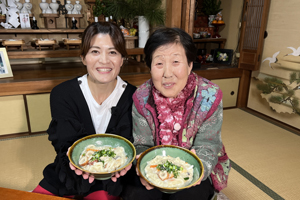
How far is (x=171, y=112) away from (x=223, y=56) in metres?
2.94

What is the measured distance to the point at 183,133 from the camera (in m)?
1.36

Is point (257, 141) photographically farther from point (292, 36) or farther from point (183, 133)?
point (183, 133)

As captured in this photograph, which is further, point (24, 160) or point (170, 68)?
point (24, 160)

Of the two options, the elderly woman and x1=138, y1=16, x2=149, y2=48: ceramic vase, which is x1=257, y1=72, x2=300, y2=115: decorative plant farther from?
the elderly woman

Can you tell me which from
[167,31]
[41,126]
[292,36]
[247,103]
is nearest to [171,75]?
[167,31]

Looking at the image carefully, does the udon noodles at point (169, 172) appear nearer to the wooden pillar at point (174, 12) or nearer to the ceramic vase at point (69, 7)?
the wooden pillar at point (174, 12)

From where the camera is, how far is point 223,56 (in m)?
3.98

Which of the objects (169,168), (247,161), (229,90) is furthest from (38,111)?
(229,90)

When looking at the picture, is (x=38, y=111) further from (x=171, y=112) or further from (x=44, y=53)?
(x=171, y=112)

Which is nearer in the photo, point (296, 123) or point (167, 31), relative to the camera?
point (167, 31)

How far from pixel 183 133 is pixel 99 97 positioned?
26.6 inches

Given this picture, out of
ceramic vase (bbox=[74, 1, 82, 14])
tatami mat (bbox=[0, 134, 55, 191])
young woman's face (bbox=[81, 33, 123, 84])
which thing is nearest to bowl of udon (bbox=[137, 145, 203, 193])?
young woman's face (bbox=[81, 33, 123, 84])

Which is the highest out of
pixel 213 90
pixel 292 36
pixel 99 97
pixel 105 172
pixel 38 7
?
pixel 38 7

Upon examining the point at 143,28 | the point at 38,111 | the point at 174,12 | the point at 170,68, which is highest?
the point at 174,12
